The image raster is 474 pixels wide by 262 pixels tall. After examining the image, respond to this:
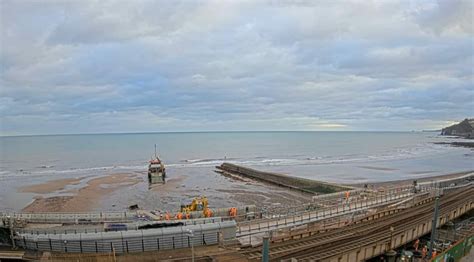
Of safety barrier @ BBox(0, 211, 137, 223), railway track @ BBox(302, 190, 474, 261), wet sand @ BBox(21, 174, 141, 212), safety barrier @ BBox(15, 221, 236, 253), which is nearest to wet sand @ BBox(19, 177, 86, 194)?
wet sand @ BBox(21, 174, 141, 212)

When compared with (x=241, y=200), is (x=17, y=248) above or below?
above

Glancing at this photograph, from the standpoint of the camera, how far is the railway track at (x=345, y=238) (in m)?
Answer: 20.2

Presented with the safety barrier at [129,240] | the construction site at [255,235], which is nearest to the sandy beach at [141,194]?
the construction site at [255,235]

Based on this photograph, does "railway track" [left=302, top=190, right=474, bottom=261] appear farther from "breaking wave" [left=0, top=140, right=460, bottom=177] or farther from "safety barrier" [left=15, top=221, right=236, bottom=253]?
"breaking wave" [left=0, top=140, right=460, bottom=177]

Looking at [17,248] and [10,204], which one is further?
[10,204]

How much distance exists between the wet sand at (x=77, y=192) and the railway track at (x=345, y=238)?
3579 centimetres

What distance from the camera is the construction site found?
65.6ft

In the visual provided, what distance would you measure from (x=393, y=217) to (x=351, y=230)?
6.00 m

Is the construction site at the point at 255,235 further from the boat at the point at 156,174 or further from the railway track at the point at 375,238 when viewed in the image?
the boat at the point at 156,174

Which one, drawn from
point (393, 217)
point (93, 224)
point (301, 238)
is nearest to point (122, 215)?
point (93, 224)

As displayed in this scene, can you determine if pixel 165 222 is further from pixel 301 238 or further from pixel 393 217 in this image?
pixel 393 217

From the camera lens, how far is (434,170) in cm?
8775

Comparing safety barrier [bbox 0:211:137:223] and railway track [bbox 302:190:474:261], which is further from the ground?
safety barrier [bbox 0:211:137:223]

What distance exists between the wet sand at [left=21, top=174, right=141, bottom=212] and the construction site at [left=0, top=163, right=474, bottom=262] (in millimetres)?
21432
